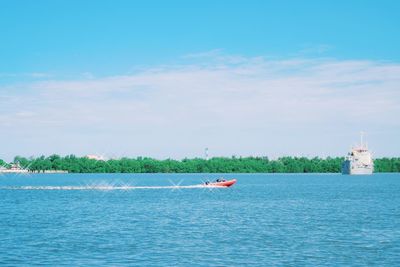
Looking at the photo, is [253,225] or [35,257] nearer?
[35,257]

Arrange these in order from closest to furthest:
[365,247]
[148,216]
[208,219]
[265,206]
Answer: [365,247] < [208,219] < [148,216] < [265,206]

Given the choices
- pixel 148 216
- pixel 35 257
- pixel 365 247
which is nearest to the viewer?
pixel 35 257

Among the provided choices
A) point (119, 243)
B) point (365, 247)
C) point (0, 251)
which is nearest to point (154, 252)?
point (119, 243)

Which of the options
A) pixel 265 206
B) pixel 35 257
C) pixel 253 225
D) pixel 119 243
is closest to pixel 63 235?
pixel 119 243

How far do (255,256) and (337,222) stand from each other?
24572mm

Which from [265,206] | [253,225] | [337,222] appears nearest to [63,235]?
[253,225]

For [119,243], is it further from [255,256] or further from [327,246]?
[327,246]

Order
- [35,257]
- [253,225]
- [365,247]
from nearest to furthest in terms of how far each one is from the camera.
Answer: [35,257]
[365,247]
[253,225]

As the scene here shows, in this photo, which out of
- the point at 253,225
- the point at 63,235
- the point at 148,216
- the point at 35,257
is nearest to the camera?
the point at 35,257

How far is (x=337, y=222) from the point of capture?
63.4 m

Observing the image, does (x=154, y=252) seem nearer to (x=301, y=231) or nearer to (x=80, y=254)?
(x=80, y=254)

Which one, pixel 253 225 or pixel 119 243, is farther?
pixel 253 225

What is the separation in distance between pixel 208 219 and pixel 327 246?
74.8ft

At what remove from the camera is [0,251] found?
43.7 m
